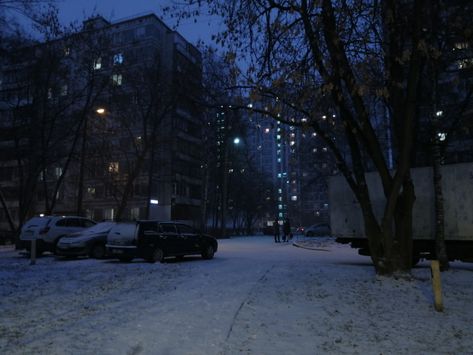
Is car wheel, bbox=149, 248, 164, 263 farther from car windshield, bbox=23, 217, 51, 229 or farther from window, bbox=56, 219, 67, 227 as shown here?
car windshield, bbox=23, 217, 51, 229

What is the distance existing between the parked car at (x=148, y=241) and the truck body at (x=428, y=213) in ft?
19.3

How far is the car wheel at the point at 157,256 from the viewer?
17.5 m

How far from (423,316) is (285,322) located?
2.38 metres

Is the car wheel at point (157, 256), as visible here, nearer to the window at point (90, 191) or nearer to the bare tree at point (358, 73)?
the bare tree at point (358, 73)

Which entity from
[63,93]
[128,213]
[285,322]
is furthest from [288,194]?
[285,322]

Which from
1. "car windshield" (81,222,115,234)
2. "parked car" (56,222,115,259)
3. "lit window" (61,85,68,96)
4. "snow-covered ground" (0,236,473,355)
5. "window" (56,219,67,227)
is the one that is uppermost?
"lit window" (61,85,68,96)

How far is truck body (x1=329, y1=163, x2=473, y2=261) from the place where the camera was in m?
14.9

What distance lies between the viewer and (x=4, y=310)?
838 cm

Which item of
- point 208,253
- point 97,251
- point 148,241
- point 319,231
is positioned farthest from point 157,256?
point 319,231

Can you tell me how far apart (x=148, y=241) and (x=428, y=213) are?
31.7ft

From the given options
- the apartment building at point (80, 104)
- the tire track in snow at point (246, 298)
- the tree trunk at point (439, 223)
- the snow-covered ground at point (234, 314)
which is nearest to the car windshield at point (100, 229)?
the apartment building at point (80, 104)

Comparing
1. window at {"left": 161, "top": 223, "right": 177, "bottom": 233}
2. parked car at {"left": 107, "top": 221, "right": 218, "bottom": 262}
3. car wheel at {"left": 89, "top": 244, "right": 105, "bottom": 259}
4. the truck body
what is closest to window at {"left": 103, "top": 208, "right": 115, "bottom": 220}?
car wheel at {"left": 89, "top": 244, "right": 105, "bottom": 259}

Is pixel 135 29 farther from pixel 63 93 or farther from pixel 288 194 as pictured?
pixel 288 194

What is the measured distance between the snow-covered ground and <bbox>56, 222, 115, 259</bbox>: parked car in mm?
→ 6195
